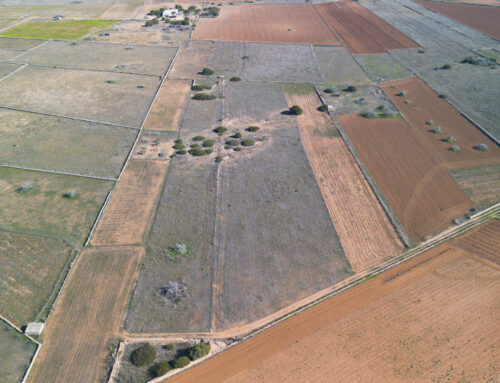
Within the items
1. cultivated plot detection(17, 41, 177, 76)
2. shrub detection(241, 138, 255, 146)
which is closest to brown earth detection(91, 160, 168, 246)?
shrub detection(241, 138, 255, 146)

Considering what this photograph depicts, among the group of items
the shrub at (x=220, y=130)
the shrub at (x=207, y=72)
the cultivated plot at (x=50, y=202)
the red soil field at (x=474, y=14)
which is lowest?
the cultivated plot at (x=50, y=202)

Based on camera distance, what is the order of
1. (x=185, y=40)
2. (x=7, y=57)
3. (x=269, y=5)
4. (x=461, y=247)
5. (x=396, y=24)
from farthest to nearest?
(x=269, y=5)
(x=396, y=24)
(x=185, y=40)
(x=7, y=57)
(x=461, y=247)

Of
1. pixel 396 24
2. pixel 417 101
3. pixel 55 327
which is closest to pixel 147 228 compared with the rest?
pixel 55 327

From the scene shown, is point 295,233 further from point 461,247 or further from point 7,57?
point 7,57

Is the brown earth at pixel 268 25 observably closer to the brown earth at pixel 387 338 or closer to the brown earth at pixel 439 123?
the brown earth at pixel 439 123

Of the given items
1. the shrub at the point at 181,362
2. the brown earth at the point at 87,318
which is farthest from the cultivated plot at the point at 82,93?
the shrub at the point at 181,362

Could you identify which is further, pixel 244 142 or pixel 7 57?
pixel 7 57
